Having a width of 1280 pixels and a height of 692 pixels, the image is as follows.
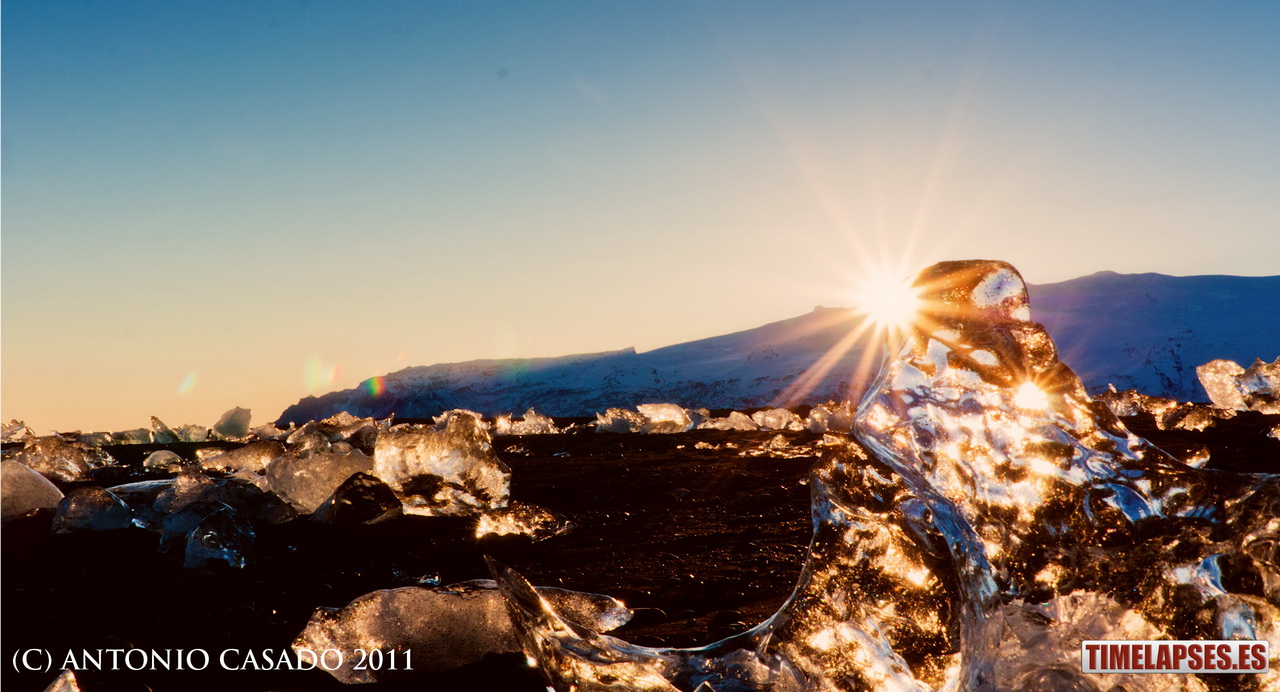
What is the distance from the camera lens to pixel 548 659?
4.70 feet

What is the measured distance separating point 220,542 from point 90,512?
1093 millimetres

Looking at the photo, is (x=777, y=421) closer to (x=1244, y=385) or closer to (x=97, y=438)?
(x=1244, y=385)

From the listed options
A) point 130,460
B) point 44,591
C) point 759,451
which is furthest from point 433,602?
point 130,460

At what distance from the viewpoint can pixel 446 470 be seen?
12.4 ft

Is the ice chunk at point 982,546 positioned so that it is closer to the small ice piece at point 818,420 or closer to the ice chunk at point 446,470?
the ice chunk at point 446,470

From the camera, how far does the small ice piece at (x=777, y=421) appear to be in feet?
29.2

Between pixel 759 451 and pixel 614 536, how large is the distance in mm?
3475

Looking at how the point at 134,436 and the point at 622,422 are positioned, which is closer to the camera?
the point at 622,422

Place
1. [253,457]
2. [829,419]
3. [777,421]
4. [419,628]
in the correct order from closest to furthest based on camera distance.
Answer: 1. [419,628]
2. [253,457]
3. [829,419]
4. [777,421]

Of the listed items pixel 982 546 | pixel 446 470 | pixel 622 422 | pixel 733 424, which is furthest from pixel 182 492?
pixel 733 424

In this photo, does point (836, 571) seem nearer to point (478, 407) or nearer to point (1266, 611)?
point (1266, 611)

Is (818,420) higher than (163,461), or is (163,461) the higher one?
(163,461)

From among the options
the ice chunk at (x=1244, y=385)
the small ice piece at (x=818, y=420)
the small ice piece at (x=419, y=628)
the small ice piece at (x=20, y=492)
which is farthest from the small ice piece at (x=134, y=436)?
the ice chunk at (x=1244, y=385)

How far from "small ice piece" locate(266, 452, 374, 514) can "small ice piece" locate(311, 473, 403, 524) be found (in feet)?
0.51
